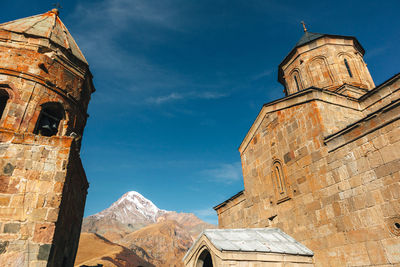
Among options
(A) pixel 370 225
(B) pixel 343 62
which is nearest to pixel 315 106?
(A) pixel 370 225

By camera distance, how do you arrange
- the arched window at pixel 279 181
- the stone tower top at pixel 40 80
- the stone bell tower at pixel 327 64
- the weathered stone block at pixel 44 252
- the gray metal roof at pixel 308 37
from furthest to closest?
the gray metal roof at pixel 308 37 < the stone bell tower at pixel 327 64 < the arched window at pixel 279 181 < the stone tower top at pixel 40 80 < the weathered stone block at pixel 44 252

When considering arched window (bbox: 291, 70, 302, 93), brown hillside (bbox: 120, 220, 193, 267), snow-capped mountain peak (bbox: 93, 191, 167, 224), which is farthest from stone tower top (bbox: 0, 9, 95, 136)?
snow-capped mountain peak (bbox: 93, 191, 167, 224)

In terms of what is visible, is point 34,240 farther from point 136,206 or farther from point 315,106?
point 136,206

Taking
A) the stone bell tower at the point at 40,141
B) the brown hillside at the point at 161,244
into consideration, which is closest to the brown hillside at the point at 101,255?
the brown hillside at the point at 161,244

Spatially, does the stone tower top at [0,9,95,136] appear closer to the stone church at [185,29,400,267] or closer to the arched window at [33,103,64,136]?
the arched window at [33,103,64,136]

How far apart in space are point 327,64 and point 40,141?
1229 centimetres

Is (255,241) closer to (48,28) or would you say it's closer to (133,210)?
(48,28)

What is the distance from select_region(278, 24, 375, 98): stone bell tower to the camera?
11617 millimetres

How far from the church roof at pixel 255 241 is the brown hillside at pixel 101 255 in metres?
26.4

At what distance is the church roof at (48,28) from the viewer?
7.08m

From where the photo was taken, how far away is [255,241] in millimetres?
6289

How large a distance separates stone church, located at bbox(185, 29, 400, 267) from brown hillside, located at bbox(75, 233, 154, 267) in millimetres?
25196

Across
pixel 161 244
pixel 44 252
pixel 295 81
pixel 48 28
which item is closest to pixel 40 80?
pixel 48 28

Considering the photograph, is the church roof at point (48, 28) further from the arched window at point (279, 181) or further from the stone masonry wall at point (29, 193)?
the arched window at point (279, 181)
